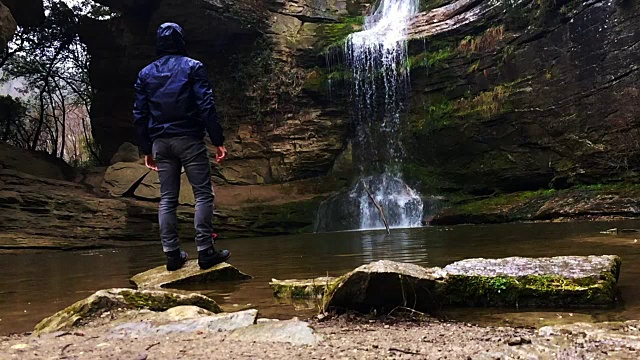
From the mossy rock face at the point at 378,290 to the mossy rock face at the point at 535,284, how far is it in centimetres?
24

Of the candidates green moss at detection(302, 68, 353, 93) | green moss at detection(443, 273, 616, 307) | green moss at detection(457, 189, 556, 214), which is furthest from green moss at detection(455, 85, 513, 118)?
green moss at detection(443, 273, 616, 307)

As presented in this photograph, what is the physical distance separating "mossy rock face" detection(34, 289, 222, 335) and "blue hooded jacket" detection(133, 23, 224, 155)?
139 centimetres

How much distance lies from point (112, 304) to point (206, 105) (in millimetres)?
1601

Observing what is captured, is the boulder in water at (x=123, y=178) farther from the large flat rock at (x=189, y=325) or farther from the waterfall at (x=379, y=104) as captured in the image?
the large flat rock at (x=189, y=325)

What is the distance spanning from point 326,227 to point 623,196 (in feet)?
21.1

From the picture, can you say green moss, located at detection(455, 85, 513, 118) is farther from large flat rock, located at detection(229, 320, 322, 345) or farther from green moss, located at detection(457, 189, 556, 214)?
large flat rock, located at detection(229, 320, 322, 345)

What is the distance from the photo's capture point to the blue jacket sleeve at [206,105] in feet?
11.3

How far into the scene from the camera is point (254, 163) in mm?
15922

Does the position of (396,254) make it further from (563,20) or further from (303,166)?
(303,166)

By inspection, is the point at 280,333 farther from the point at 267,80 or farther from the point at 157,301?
the point at 267,80

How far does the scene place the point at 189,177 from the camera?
362cm

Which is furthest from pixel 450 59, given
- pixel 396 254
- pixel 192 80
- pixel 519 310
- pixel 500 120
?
pixel 519 310

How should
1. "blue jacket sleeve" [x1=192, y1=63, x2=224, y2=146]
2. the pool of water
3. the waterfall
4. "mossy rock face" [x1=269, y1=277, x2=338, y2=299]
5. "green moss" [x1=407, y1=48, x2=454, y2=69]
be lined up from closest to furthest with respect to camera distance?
the pool of water
"mossy rock face" [x1=269, y1=277, x2=338, y2=299]
"blue jacket sleeve" [x1=192, y1=63, x2=224, y2=146]
"green moss" [x1=407, y1=48, x2=454, y2=69]
the waterfall

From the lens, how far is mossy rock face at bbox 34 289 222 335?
6.89ft
